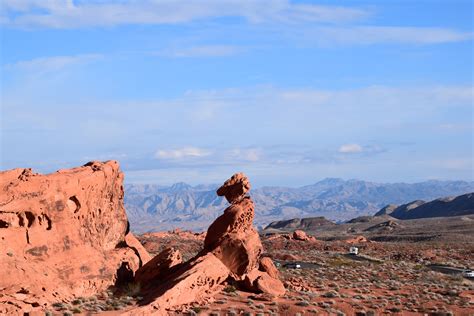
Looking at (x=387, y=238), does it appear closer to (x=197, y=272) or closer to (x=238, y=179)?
(x=238, y=179)

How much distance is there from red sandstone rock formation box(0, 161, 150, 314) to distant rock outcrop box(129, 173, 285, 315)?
2233mm

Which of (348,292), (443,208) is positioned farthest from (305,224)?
(348,292)

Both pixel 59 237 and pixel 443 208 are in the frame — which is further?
pixel 443 208

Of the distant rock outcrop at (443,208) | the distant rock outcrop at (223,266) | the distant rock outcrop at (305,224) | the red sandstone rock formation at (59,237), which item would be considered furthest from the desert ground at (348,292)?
the distant rock outcrop at (443,208)

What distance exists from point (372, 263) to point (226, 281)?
24.0 metres

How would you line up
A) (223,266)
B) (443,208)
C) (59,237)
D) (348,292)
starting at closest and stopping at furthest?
(59,237)
(223,266)
(348,292)
(443,208)

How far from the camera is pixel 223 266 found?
2900 cm

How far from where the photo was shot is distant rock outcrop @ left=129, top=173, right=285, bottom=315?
26297 mm

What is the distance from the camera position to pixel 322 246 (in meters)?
68.3

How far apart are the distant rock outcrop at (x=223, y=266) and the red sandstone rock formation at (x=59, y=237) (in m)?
2.23

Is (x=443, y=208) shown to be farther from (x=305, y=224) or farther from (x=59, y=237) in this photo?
(x=59, y=237)

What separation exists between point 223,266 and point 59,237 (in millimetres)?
7034

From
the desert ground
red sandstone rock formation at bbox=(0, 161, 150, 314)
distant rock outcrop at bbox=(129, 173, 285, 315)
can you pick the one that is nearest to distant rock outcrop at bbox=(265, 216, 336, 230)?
the desert ground

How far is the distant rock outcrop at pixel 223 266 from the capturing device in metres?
26.3
